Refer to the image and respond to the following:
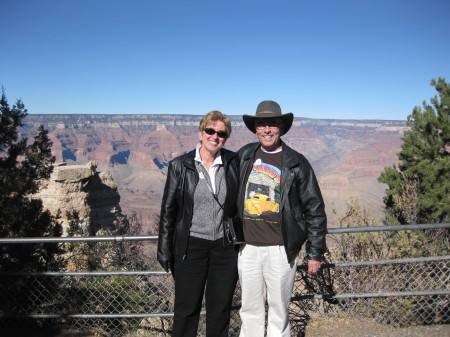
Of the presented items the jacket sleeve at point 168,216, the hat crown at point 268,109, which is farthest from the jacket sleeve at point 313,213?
the jacket sleeve at point 168,216

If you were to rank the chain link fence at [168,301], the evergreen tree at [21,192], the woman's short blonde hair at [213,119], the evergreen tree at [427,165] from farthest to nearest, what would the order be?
the evergreen tree at [427,165], the evergreen tree at [21,192], the chain link fence at [168,301], the woman's short blonde hair at [213,119]

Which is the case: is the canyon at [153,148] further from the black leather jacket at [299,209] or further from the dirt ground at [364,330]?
the black leather jacket at [299,209]

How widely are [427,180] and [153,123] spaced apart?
17928 centimetres

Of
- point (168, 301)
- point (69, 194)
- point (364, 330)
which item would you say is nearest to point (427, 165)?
point (364, 330)

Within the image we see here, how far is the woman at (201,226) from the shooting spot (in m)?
2.83

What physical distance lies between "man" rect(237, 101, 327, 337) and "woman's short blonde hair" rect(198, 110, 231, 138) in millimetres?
286

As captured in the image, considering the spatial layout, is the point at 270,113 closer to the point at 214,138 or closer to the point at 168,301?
the point at 214,138

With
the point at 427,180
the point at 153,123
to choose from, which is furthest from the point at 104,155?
the point at 427,180

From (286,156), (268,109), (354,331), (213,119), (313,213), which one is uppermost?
(268,109)

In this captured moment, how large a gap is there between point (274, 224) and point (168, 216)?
88 cm

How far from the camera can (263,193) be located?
288 centimetres

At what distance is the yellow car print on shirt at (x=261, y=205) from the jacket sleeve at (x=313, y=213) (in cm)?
25

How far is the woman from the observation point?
2.83 meters

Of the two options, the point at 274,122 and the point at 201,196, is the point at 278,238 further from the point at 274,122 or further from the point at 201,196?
the point at 274,122
